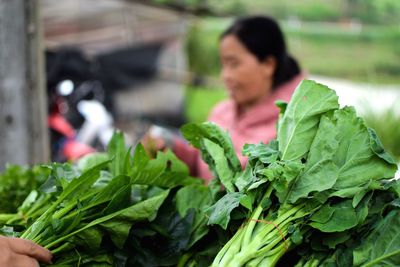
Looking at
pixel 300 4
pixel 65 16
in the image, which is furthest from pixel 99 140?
pixel 300 4

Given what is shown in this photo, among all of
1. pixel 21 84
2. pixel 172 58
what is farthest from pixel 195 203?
pixel 172 58

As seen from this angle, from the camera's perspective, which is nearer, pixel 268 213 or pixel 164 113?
pixel 268 213

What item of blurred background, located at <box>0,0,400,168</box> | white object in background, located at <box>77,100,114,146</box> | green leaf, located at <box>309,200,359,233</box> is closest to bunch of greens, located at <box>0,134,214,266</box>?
green leaf, located at <box>309,200,359,233</box>

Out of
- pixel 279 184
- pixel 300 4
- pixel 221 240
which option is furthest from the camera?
pixel 300 4

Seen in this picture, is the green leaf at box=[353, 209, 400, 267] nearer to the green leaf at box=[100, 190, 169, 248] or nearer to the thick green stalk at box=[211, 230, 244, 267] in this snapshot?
the thick green stalk at box=[211, 230, 244, 267]

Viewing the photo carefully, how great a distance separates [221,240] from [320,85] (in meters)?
0.47

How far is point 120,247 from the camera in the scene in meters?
1.39

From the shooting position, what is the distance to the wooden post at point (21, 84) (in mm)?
2697

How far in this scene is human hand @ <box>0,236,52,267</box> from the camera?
3.97 feet

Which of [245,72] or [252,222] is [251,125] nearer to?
[245,72]

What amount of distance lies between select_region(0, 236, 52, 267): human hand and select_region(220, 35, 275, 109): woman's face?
1.46 m

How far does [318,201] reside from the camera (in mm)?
1272

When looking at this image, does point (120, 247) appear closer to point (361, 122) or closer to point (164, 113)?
point (361, 122)

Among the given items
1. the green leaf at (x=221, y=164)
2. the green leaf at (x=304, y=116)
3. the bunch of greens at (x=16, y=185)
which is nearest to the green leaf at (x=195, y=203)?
the green leaf at (x=221, y=164)
